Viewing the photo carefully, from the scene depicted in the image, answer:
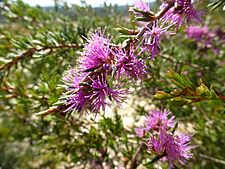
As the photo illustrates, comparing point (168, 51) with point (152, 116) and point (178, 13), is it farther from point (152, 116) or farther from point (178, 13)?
point (178, 13)

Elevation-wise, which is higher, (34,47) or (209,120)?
(34,47)

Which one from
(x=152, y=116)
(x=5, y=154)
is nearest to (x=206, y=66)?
(x=152, y=116)

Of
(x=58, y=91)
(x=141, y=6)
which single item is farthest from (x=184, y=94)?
(x=58, y=91)

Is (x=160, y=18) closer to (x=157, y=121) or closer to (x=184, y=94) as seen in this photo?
(x=184, y=94)

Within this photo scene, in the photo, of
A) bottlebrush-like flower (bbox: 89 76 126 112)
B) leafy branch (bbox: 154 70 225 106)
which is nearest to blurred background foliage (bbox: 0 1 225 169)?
leafy branch (bbox: 154 70 225 106)

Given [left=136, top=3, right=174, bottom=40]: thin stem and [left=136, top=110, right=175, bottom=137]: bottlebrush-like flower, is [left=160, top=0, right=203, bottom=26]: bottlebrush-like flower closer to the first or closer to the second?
[left=136, top=3, right=174, bottom=40]: thin stem

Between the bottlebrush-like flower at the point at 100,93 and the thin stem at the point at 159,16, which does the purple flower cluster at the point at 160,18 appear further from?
the bottlebrush-like flower at the point at 100,93
